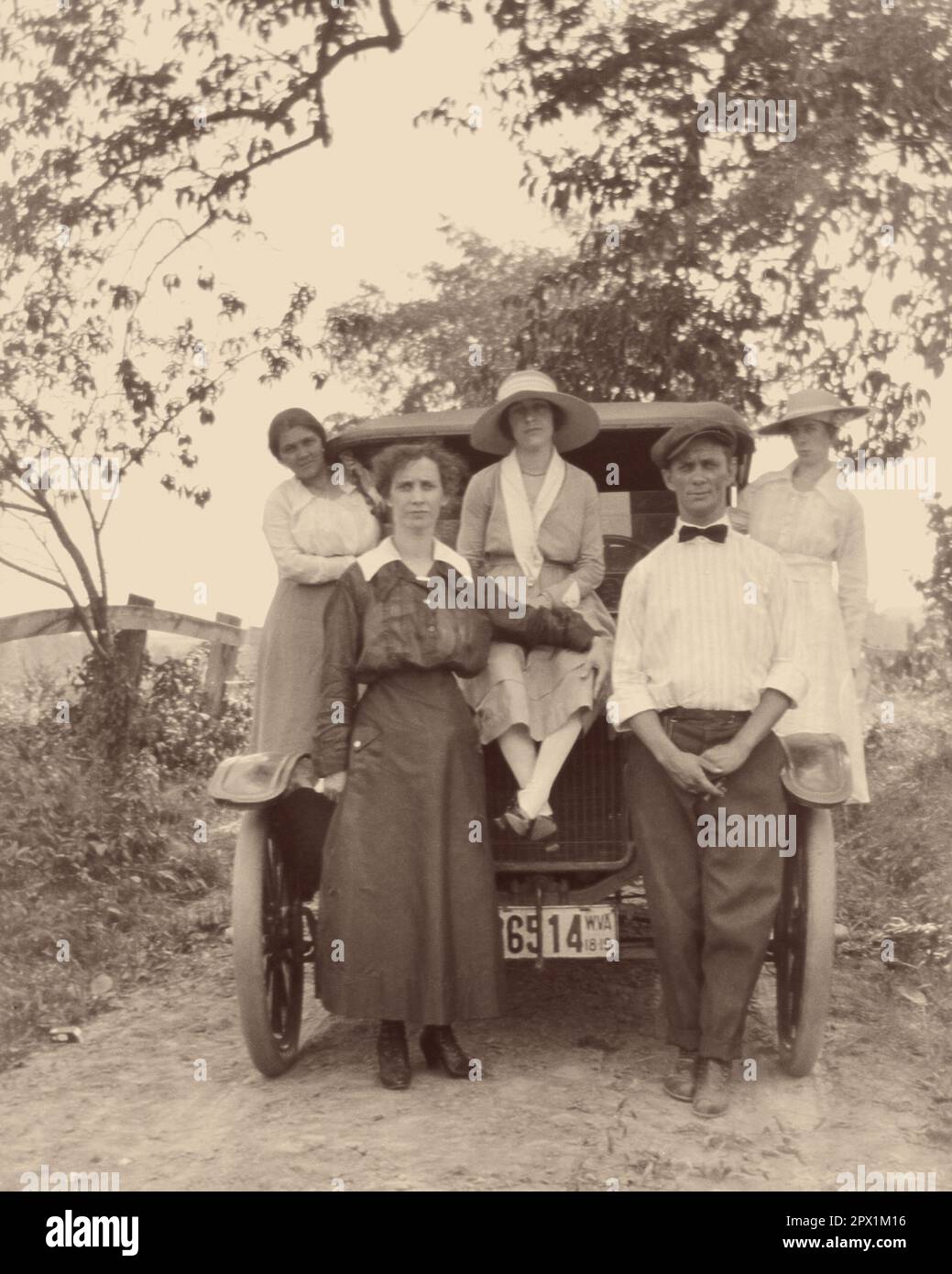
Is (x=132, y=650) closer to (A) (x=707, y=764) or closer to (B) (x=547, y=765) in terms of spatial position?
(B) (x=547, y=765)

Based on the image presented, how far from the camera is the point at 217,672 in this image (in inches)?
425

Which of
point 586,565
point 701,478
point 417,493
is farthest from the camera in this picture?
point 586,565

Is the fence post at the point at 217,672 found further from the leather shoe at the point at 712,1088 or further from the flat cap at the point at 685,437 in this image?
the leather shoe at the point at 712,1088

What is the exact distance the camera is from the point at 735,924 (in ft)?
14.4

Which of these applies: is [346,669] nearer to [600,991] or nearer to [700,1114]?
[700,1114]

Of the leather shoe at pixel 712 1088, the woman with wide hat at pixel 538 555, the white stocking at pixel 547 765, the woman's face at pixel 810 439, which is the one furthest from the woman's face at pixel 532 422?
the leather shoe at pixel 712 1088

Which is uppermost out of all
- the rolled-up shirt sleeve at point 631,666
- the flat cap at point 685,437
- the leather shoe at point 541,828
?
the flat cap at point 685,437

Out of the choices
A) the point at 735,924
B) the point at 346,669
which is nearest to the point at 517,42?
the point at 346,669

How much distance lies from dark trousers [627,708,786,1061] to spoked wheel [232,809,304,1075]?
4.09 feet

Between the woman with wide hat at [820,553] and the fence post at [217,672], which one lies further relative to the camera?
the fence post at [217,672]

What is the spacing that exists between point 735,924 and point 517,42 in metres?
7.18

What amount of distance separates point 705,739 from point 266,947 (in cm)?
161

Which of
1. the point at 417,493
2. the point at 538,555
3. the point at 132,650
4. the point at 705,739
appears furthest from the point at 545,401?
the point at 132,650

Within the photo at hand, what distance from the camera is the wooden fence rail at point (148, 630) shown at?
8.86m
